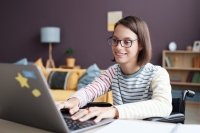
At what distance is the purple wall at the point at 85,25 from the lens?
5074mm

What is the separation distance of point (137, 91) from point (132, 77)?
78 mm

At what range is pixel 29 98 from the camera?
0.79 meters

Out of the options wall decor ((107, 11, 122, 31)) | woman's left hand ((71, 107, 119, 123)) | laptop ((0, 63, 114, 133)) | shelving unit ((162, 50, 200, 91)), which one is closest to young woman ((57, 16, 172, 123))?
woman's left hand ((71, 107, 119, 123))

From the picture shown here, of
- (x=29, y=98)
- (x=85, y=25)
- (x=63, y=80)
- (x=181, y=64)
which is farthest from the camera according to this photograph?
(x=85, y=25)

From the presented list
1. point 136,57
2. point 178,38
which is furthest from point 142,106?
point 178,38

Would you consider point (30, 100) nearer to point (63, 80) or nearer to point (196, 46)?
point (63, 80)

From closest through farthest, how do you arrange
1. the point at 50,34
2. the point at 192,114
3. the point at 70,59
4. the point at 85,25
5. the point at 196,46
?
the point at 192,114 → the point at 196,46 → the point at 50,34 → the point at 70,59 → the point at 85,25

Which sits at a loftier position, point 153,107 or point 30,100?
point 30,100

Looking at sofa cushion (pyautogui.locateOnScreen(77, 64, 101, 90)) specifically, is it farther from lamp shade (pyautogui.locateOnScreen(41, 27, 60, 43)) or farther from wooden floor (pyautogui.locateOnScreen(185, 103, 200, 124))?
lamp shade (pyautogui.locateOnScreen(41, 27, 60, 43))

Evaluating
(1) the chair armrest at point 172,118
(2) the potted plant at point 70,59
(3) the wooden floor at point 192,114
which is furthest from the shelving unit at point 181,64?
(1) the chair armrest at point 172,118

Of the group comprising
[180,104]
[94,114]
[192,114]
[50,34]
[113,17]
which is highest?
[113,17]

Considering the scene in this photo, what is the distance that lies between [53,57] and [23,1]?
5.18 ft

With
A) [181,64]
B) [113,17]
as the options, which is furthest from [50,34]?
[181,64]

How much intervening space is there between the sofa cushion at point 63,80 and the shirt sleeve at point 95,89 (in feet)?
8.07
